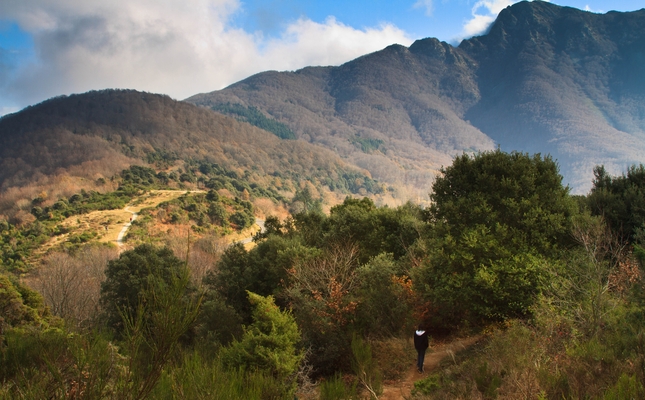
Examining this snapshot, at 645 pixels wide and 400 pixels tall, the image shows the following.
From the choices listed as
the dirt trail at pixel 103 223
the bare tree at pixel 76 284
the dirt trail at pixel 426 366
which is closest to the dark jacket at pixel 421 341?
the dirt trail at pixel 426 366

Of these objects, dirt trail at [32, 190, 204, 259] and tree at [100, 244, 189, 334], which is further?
dirt trail at [32, 190, 204, 259]

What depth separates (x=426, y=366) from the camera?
38.0ft

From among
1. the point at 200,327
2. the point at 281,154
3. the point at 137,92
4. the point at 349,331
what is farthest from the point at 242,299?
the point at 137,92

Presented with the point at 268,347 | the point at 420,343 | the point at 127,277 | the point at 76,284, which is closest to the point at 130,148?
the point at 76,284

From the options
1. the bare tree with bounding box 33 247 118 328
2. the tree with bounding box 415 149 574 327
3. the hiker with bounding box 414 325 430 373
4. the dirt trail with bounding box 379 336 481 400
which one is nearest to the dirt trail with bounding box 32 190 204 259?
the bare tree with bounding box 33 247 118 328

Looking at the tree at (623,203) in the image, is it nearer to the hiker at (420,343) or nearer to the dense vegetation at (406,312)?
the dense vegetation at (406,312)

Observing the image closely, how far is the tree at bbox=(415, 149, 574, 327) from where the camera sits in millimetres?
11641

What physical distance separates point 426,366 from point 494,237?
443 cm

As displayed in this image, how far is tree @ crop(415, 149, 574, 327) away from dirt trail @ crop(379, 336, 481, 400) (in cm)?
100

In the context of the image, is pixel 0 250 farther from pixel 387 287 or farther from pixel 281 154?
pixel 281 154

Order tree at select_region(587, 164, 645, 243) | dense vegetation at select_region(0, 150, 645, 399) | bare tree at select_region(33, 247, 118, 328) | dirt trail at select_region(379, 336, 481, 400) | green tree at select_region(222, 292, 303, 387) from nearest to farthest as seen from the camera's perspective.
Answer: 1. dense vegetation at select_region(0, 150, 645, 399)
2. green tree at select_region(222, 292, 303, 387)
3. dirt trail at select_region(379, 336, 481, 400)
4. tree at select_region(587, 164, 645, 243)
5. bare tree at select_region(33, 247, 118, 328)

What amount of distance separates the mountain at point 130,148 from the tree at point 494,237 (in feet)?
249

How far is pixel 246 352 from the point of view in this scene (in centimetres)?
890

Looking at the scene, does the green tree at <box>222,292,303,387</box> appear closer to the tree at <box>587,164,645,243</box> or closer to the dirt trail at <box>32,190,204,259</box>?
the tree at <box>587,164,645,243</box>
